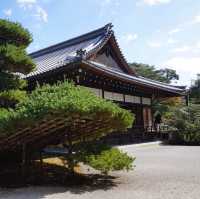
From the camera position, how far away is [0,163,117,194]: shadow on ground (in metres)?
7.78

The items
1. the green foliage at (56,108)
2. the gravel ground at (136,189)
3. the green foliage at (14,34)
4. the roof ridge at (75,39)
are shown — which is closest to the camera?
the gravel ground at (136,189)

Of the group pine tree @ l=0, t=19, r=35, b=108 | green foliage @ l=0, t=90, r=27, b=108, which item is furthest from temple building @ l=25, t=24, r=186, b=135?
green foliage @ l=0, t=90, r=27, b=108

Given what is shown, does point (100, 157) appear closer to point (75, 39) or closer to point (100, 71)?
point (100, 71)

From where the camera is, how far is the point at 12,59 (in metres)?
9.48

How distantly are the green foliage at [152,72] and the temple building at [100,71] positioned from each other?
71.0ft

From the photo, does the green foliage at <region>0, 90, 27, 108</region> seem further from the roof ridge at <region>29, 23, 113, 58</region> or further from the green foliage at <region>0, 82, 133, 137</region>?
the roof ridge at <region>29, 23, 113, 58</region>

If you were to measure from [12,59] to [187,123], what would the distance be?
1320 centimetres

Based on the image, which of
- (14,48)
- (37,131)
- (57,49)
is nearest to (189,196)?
(37,131)

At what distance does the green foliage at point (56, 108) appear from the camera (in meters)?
6.98

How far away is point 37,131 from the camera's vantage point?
8031 mm

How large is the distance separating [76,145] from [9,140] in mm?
1606

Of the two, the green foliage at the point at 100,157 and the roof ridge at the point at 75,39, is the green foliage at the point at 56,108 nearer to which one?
the green foliage at the point at 100,157

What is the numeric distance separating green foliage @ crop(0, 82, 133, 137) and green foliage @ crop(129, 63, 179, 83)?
37897 millimetres

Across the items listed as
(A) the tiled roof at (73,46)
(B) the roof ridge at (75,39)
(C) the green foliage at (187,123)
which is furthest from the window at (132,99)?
(B) the roof ridge at (75,39)
